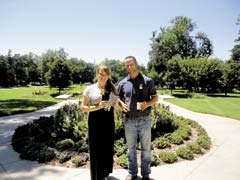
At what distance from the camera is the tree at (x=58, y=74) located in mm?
29922

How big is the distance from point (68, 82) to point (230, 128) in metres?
23.7

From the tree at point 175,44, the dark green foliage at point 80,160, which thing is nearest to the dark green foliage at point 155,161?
the dark green foliage at point 80,160

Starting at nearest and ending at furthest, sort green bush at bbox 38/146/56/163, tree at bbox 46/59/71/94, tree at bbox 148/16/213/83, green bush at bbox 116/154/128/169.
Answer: green bush at bbox 116/154/128/169
green bush at bbox 38/146/56/163
tree at bbox 46/59/71/94
tree at bbox 148/16/213/83

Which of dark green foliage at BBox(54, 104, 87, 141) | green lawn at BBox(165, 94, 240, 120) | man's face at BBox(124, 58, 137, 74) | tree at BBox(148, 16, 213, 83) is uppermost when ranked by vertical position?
tree at BBox(148, 16, 213, 83)

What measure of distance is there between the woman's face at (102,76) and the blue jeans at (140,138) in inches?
32.4

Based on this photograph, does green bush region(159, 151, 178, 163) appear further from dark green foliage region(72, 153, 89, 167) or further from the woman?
the woman

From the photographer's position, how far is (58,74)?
29.9 meters

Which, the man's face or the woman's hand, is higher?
the man's face

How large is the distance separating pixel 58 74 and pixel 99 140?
26.6 metres

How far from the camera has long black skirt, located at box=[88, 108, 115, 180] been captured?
168 inches

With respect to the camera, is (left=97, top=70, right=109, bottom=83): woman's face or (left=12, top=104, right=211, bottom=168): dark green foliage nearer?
(left=97, top=70, right=109, bottom=83): woman's face

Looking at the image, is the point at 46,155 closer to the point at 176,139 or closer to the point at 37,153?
the point at 37,153

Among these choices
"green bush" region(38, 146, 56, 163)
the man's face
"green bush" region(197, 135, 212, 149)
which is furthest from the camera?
"green bush" region(197, 135, 212, 149)

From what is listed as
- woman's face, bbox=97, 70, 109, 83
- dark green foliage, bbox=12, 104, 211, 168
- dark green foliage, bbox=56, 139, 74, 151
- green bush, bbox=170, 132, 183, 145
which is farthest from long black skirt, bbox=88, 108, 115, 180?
green bush, bbox=170, 132, 183, 145
